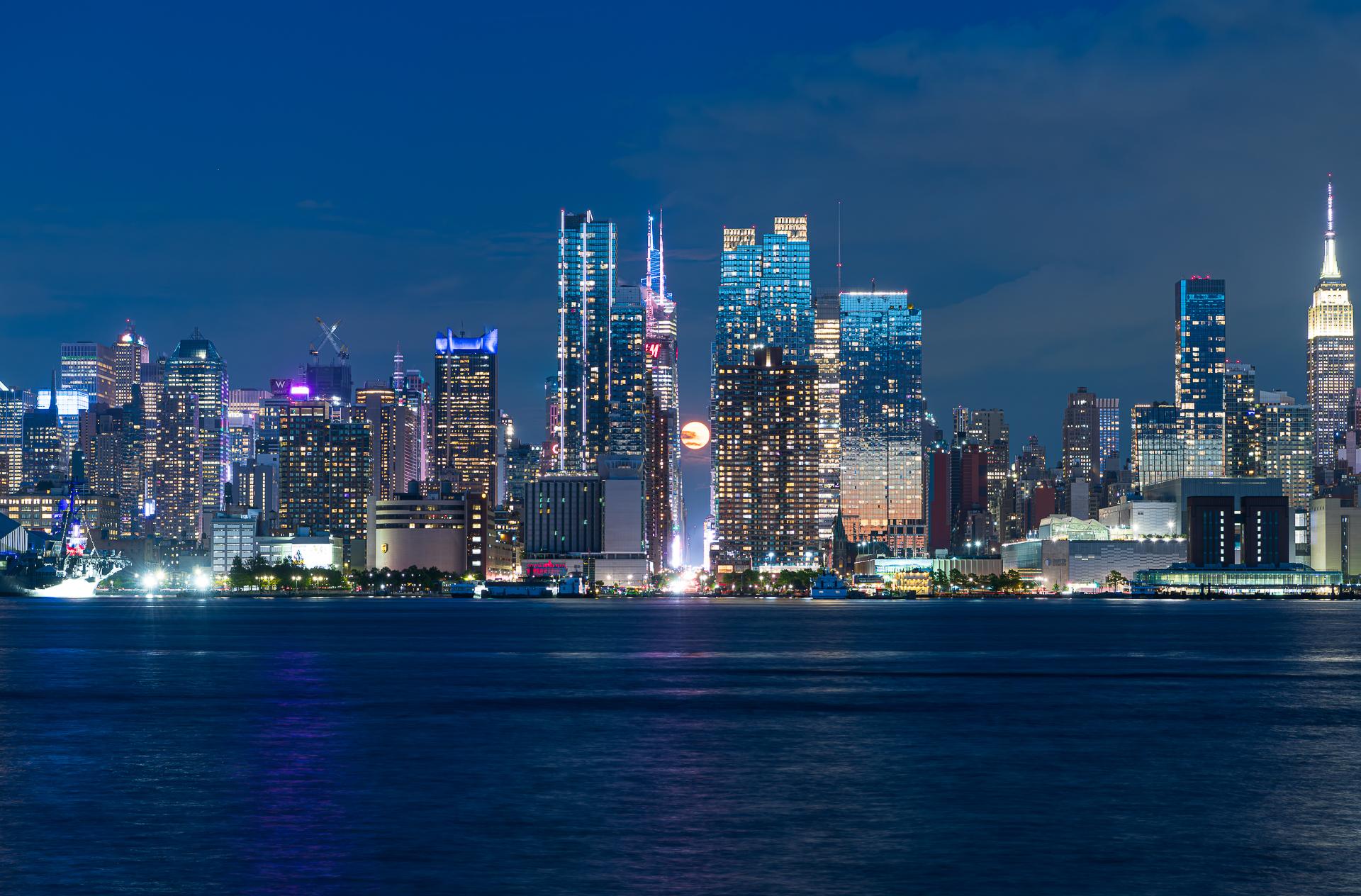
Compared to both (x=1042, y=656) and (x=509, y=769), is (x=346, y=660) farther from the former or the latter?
(x=509, y=769)

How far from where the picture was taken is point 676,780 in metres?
52.9

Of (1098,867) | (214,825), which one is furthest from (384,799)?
(1098,867)

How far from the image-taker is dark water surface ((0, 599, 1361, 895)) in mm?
37500

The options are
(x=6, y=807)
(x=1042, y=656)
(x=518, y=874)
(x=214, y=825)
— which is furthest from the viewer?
(x=1042, y=656)

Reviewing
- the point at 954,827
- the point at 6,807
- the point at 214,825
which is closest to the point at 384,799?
the point at 214,825

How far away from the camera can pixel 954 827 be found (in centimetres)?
4344

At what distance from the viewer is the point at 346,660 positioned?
118 metres

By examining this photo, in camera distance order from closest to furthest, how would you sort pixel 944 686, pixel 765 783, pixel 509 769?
1. pixel 765 783
2. pixel 509 769
3. pixel 944 686

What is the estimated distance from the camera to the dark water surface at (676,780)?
1476 inches

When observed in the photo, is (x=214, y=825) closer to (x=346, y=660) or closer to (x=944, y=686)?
(x=944, y=686)

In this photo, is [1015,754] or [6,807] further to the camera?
[1015,754]

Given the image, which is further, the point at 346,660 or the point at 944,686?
the point at 346,660

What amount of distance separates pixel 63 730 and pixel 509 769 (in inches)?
842

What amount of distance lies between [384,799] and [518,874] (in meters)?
11.8
